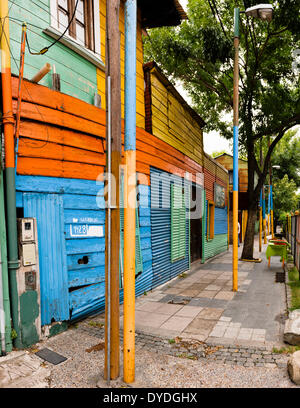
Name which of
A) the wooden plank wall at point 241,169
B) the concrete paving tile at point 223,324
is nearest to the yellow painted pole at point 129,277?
the concrete paving tile at point 223,324

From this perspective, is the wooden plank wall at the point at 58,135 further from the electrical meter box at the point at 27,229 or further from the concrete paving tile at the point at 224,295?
the concrete paving tile at the point at 224,295

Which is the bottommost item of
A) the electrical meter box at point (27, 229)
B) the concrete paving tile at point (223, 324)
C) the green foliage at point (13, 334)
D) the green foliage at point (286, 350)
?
the concrete paving tile at point (223, 324)

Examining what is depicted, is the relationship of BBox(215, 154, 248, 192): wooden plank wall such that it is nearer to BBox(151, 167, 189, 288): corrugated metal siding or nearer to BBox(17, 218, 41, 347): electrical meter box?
→ BBox(151, 167, 189, 288): corrugated metal siding

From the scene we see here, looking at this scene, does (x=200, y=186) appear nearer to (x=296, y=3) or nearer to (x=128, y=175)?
(x=296, y=3)

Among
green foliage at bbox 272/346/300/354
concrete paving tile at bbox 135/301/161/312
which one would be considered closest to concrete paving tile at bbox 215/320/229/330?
green foliage at bbox 272/346/300/354

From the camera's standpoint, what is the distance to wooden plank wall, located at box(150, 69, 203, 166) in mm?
8242

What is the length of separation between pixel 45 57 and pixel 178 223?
6.49 meters

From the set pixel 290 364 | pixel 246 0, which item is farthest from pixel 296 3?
pixel 290 364

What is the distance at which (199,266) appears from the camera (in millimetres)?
11930

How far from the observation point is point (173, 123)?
9.61 metres

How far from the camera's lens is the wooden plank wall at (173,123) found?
27.0 feet

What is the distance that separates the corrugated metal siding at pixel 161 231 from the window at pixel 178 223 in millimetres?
258

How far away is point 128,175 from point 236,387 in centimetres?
266

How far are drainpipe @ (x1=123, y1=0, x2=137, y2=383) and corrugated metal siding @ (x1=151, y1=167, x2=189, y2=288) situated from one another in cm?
455
